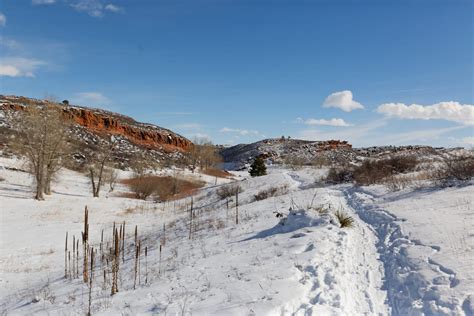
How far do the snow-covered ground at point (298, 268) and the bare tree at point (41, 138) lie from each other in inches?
685

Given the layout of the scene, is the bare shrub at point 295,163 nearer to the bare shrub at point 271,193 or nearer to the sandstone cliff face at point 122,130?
the bare shrub at point 271,193

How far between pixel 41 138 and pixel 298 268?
31.2m

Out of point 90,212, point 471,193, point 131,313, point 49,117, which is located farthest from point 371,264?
point 49,117

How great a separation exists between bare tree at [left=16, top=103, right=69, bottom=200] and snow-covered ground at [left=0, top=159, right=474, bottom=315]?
17.4 m

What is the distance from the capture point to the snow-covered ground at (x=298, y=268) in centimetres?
598

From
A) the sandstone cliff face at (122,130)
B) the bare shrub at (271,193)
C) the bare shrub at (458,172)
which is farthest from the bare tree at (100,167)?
the sandstone cliff face at (122,130)

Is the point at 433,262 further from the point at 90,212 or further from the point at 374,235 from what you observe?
the point at 90,212

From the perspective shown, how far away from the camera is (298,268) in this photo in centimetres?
741

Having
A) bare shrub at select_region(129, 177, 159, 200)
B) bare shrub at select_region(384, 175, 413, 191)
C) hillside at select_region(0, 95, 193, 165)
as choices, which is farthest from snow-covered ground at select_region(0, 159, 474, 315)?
hillside at select_region(0, 95, 193, 165)

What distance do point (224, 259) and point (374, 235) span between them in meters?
4.53

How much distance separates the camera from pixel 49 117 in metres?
32.2

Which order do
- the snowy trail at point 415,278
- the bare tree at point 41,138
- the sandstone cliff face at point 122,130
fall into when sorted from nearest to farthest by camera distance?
the snowy trail at point 415,278 < the bare tree at point 41,138 < the sandstone cliff face at point 122,130

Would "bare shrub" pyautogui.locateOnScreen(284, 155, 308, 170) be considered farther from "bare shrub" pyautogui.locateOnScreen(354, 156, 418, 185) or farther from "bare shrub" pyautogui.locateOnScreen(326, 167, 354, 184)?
"bare shrub" pyautogui.locateOnScreen(354, 156, 418, 185)

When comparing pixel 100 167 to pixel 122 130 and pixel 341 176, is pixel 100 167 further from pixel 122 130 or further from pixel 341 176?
pixel 122 130
